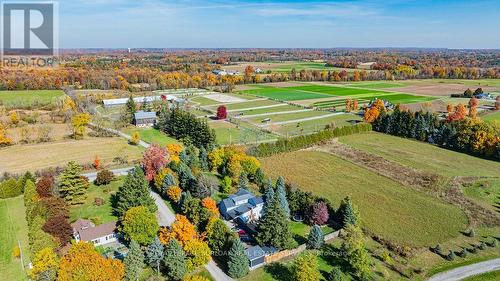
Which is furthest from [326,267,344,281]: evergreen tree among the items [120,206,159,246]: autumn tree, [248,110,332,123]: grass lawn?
[248,110,332,123]: grass lawn

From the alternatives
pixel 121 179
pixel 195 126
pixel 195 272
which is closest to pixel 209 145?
pixel 195 126

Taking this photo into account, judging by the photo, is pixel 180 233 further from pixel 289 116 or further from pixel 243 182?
pixel 289 116

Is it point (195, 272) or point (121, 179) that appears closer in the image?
point (195, 272)

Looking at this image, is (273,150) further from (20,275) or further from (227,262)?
(20,275)

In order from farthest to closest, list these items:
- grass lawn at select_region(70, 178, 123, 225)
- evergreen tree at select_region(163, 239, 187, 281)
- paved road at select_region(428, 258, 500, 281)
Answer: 1. grass lawn at select_region(70, 178, 123, 225)
2. paved road at select_region(428, 258, 500, 281)
3. evergreen tree at select_region(163, 239, 187, 281)

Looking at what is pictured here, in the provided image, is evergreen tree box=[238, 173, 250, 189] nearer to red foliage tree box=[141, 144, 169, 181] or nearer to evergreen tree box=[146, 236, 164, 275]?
red foliage tree box=[141, 144, 169, 181]

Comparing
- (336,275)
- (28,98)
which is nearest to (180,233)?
(336,275)

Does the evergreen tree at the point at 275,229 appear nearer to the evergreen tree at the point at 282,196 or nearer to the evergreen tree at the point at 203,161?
the evergreen tree at the point at 282,196
